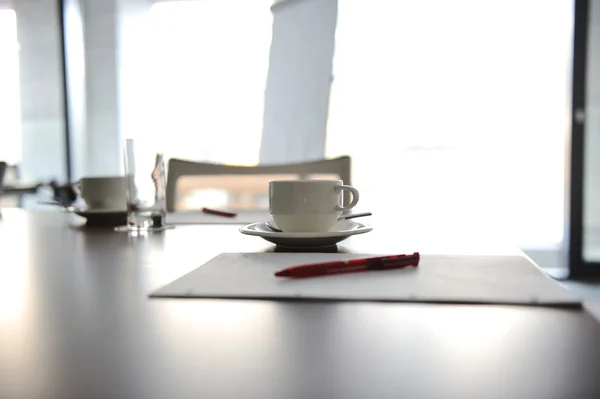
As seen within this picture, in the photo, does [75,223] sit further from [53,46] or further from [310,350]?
[53,46]

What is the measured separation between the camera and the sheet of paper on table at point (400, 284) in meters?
0.37

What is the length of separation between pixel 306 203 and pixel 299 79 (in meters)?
2.63

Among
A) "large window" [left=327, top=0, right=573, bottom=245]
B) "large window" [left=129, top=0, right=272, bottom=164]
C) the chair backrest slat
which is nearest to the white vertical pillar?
"large window" [left=129, top=0, right=272, bottom=164]

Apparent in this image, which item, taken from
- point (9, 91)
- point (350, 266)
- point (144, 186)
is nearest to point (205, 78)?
point (9, 91)

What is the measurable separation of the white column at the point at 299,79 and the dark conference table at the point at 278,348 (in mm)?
2751

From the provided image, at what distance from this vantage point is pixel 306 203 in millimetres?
640

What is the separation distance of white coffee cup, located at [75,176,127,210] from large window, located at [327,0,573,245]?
2247 millimetres

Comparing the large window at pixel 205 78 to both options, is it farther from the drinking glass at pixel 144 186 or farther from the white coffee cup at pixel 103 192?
the drinking glass at pixel 144 186

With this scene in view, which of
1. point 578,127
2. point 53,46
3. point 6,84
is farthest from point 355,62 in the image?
point 6,84

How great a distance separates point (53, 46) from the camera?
3486mm

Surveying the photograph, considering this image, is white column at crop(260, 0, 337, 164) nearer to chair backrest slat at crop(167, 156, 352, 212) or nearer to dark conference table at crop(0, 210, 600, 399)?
chair backrest slat at crop(167, 156, 352, 212)

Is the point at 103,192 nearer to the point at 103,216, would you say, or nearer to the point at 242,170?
the point at 103,216

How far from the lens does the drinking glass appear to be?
827mm

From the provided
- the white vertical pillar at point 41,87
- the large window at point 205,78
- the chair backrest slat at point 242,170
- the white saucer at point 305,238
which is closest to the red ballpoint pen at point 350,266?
the white saucer at point 305,238
